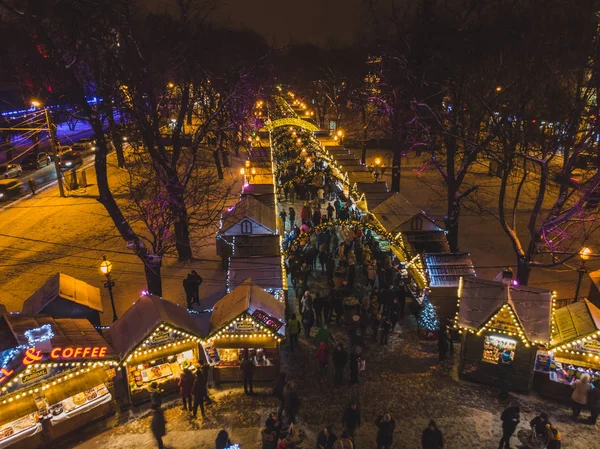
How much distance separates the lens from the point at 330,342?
1209cm

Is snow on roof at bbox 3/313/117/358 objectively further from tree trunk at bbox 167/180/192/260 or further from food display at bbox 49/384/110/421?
tree trunk at bbox 167/180/192/260

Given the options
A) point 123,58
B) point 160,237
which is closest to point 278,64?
point 123,58

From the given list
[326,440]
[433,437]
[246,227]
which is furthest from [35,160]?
[433,437]

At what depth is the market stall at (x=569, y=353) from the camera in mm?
9508

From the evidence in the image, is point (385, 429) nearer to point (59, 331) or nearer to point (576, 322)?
point (576, 322)

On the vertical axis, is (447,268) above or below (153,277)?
above

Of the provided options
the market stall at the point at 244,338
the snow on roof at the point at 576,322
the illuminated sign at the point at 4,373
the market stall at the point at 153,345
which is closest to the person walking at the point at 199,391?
the market stall at the point at 153,345

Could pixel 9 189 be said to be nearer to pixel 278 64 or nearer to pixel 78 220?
pixel 78 220

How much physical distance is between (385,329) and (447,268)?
278 centimetres

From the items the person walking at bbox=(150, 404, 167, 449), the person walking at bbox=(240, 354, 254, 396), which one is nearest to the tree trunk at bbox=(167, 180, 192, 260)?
the person walking at bbox=(240, 354, 254, 396)

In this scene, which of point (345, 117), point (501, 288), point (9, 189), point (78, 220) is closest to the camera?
point (501, 288)

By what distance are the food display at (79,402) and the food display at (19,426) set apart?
307 mm

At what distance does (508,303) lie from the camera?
9.95 meters

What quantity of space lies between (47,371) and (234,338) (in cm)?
398
